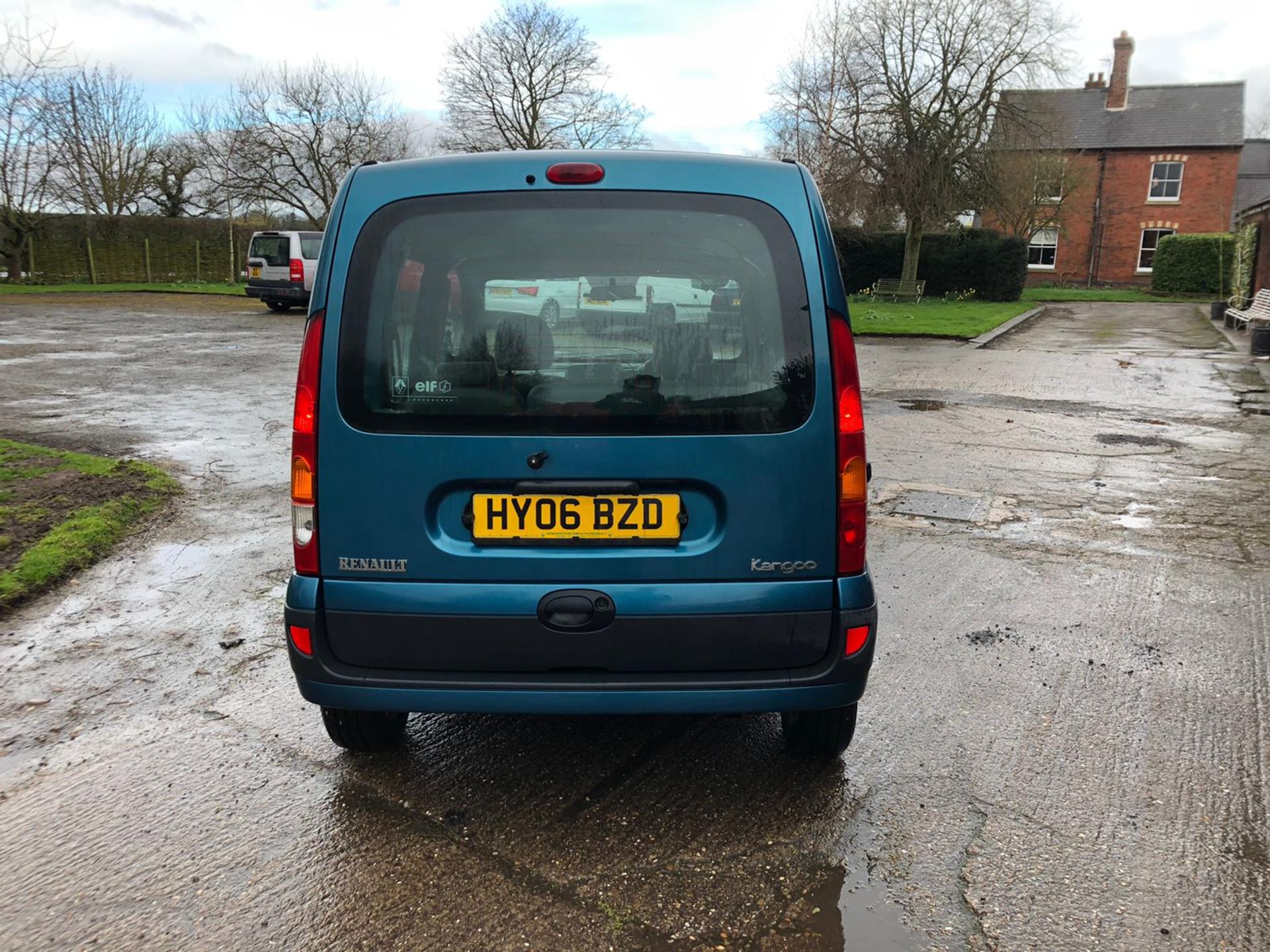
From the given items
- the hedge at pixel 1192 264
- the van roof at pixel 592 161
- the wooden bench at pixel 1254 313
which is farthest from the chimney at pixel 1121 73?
the van roof at pixel 592 161

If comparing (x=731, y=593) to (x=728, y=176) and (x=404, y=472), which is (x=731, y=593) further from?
(x=728, y=176)

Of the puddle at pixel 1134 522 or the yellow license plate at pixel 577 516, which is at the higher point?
the yellow license plate at pixel 577 516

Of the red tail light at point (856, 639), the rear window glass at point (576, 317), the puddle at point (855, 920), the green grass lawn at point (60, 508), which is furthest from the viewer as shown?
the green grass lawn at point (60, 508)

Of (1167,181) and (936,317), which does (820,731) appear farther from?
(1167,181)

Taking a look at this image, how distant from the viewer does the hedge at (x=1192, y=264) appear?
3747 cm

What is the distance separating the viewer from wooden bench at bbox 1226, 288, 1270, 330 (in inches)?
796

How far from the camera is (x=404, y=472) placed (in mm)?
2859

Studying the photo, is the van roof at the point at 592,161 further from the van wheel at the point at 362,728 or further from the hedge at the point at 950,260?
the hedge at the point at 950,260

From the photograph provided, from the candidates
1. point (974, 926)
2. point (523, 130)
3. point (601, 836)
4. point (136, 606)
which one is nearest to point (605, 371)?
point (601, 836)

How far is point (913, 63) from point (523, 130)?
17.5 meters

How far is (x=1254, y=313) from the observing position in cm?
2092

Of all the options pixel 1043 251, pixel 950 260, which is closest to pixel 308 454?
pixel 950 260

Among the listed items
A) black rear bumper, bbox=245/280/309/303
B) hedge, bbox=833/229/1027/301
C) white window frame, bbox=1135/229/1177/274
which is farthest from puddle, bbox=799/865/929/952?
white window frame, bbox=1135/229/1177/274

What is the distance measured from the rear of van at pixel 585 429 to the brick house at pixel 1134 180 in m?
43.2
